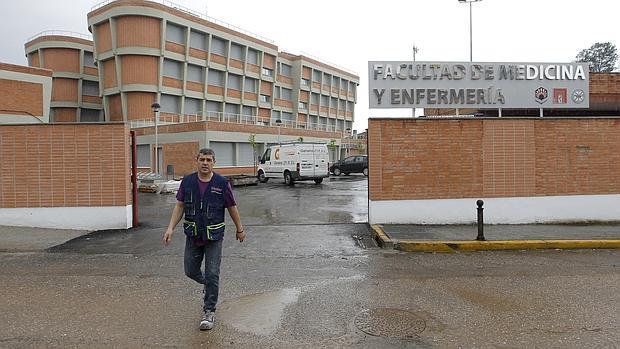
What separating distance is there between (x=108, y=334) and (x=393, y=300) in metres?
3.05

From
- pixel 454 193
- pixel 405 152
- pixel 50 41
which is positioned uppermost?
pixel 50 41

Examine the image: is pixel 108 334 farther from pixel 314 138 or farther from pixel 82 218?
pixel 314 138

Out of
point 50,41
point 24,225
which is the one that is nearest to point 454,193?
point 24,225

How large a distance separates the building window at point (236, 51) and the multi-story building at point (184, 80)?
4.5 inches

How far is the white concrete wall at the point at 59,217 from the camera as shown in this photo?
33.3 ft

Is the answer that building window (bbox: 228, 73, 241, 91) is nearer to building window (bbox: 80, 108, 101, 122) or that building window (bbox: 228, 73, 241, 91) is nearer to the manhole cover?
building window (bbox: 80, 108, 101, 122)

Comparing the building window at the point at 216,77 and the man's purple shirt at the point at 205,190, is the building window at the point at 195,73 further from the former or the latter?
the man's purple shirt at the point at 205,190

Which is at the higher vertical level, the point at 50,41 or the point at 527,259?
the point at 50,41

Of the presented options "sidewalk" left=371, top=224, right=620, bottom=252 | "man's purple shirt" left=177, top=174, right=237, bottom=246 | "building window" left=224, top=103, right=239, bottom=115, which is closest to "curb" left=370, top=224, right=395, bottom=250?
"sidewalk" left=371, top=224, right=620, bottom=252

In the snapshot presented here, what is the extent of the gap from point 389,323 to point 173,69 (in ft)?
150

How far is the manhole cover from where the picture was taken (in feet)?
14.1

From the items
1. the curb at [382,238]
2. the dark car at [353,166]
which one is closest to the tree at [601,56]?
the dark car at [353,166]

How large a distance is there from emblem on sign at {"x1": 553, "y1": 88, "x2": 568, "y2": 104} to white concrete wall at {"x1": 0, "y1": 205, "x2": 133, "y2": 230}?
1071 cm

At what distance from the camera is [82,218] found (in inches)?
402
